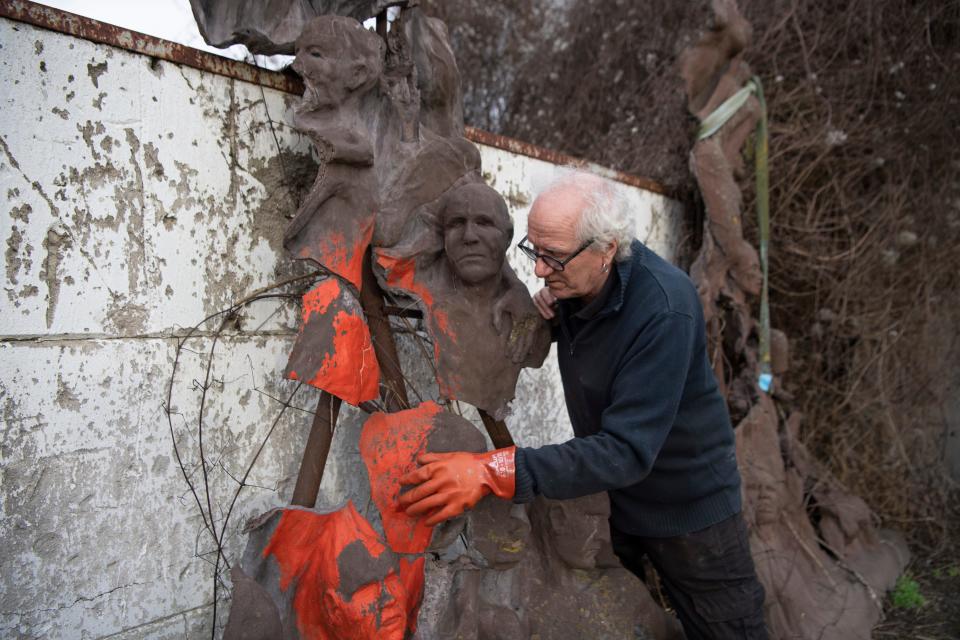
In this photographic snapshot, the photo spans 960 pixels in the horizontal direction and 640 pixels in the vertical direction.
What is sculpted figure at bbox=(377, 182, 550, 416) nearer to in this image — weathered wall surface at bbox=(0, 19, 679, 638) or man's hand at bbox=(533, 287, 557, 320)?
man's hand at bbox=(533, 287, 557, 320)

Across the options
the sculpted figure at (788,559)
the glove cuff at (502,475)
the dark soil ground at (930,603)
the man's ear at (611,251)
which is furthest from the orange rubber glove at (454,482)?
the dark soil ground at (930,603)

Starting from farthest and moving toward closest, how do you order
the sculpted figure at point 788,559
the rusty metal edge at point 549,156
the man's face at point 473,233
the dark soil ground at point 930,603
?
the dark soil ground at point 930,603 < the sculpted figure at point 788,559 < the rusty metal edge at point 549,156 < the man's face at point 473,233

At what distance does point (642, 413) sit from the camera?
1.59m

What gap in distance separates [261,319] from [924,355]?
3.81 m

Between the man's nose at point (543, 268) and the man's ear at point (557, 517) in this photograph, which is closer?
the man's nose at point (543, 268)

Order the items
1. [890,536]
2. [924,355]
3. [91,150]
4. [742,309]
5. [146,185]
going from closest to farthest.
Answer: [91,150] → [146,185] → [742,309] → [890,536] → [924,355]

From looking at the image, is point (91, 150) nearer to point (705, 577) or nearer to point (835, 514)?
point (705, 577)

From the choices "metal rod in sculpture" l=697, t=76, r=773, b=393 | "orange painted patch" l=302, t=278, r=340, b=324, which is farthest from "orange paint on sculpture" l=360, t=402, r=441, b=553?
"metal rod in sculpture" l=697, t=76, r=773, b=393

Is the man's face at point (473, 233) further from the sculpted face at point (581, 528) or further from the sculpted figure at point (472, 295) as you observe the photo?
the sculpted face at point (581, 528)

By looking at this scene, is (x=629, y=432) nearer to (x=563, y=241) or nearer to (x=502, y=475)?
(x=502, y=475)

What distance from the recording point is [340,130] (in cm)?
170

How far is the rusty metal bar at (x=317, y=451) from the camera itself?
170cm

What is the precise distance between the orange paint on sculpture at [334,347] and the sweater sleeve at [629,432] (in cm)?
41

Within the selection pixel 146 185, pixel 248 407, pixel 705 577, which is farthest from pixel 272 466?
pixel 705 577
